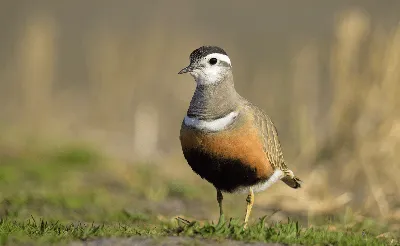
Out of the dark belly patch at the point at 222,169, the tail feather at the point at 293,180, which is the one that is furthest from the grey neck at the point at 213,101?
the tail feather at the point at 293,180

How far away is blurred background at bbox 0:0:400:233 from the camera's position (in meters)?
10.4

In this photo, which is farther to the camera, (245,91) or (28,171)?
(245,91)

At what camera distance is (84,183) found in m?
11.6

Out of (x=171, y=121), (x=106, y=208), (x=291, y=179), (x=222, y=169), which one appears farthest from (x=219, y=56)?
(x=171, y=121)

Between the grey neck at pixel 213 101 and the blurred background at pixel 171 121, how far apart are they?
7.94ft

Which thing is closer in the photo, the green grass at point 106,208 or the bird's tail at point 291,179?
the green grass at point 106,208

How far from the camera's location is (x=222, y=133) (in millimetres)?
7215

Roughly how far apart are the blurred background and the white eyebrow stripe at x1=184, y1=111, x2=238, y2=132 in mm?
2463

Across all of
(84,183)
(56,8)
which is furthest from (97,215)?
(56,8)

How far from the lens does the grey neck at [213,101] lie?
7340 millimetres

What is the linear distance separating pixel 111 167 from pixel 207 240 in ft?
20.9

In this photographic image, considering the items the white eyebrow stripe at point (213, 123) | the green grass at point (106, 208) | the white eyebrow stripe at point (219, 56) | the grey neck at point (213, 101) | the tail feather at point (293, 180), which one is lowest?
the green grass at point (106, 208)

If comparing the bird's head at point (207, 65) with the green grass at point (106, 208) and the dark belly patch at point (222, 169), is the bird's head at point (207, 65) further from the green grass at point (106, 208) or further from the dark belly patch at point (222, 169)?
the green grass at point (106, 208)

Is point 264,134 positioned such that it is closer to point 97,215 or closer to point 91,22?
point 97,215
